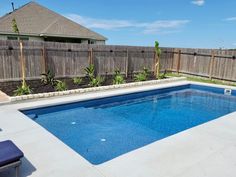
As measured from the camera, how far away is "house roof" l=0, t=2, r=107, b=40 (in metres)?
14.7

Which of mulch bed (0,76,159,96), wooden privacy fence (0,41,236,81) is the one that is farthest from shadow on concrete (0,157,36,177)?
wooden privacy fence (0,41,236,81)

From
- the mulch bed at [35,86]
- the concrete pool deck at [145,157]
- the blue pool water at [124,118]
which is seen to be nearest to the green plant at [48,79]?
the mulch bed at [35,86]

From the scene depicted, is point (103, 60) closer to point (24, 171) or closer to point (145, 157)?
point (145, 157)

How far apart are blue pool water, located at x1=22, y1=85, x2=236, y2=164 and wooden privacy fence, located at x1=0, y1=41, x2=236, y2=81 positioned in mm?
3066

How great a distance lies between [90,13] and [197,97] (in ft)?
57.8

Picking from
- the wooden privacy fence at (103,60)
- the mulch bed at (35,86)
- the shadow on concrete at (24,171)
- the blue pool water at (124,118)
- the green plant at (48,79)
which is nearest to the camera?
Answer: the shadow on concrete at (24,171)

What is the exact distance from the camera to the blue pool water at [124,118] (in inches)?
185

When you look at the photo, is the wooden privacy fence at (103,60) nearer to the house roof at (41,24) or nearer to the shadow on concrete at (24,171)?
the house roof at (41,24)

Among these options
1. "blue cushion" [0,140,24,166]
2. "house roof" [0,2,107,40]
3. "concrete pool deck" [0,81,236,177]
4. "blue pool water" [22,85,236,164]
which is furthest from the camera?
"house roof" [0,2,107,40]

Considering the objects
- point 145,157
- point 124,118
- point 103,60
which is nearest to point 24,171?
point 145,157

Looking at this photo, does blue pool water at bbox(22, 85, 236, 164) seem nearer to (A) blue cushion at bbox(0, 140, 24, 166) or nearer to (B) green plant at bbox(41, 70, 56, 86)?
(A) blue cushion at bbox(0, 140, 24, 166)

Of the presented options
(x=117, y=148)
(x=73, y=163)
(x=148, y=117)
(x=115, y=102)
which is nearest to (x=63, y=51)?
(x=115, y=102)

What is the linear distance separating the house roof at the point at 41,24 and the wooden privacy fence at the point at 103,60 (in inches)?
227

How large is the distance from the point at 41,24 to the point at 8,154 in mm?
15241
